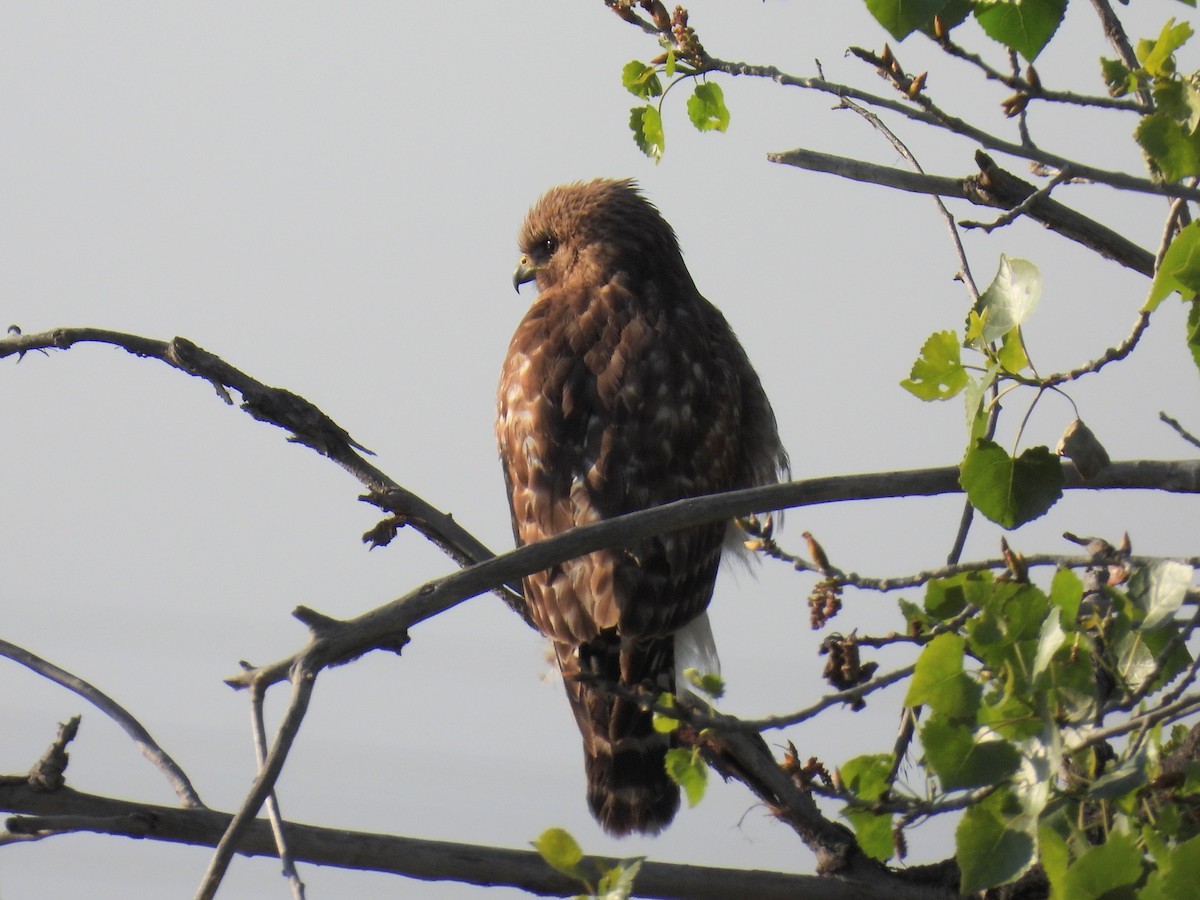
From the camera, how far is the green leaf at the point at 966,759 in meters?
1.87

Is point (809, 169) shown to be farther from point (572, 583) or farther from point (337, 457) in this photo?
point (572, 583)

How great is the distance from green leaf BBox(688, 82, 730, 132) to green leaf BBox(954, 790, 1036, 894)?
1.76 m

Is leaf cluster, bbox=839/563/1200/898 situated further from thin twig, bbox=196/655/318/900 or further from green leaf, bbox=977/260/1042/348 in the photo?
thin twig, bbox=196/655/318/900

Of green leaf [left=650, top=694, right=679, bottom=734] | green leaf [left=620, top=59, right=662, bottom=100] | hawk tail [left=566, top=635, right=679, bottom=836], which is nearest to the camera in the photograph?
green leaf [left=650, top=694, right=679, bottom=734]

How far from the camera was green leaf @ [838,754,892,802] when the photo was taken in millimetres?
2605

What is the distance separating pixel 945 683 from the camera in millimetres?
1942

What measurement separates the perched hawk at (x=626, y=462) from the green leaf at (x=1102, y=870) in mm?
2226

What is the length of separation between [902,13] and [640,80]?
120 cm

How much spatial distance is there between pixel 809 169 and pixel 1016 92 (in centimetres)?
35

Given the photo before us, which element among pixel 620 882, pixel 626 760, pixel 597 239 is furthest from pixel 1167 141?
pixel 597 239

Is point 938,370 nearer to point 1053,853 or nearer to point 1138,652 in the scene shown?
point 1138,652

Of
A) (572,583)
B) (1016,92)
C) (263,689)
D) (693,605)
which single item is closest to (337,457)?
(572,583)

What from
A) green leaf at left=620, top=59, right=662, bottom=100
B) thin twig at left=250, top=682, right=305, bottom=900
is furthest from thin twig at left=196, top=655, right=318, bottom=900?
green leaf at left=620, top=59, right=662, bottom=100

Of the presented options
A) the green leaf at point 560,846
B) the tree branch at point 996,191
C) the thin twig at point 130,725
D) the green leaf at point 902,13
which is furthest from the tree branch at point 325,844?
the green leaf at point 902,13
